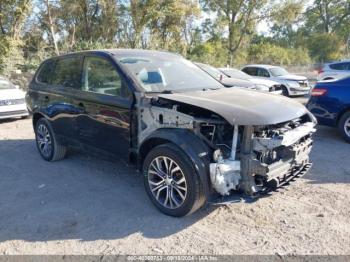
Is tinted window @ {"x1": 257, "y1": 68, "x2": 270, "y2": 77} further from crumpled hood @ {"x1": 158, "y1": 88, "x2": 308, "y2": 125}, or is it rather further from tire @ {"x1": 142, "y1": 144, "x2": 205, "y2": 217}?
tire @ {"x1": 142, "y1": 144, "x2": 205, "y2": 217}

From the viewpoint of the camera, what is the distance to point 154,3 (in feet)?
70.2

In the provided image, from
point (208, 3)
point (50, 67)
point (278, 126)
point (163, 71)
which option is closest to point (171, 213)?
point (278, 126)

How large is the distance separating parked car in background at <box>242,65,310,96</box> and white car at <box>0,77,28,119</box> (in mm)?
8952

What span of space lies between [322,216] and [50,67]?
444cm

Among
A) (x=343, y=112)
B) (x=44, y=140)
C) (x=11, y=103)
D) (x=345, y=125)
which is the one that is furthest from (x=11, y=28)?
(x=345, y=125)

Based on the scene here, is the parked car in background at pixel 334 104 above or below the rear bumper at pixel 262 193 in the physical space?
above

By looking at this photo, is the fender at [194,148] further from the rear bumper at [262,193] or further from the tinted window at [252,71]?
the tinted window at [252,71]

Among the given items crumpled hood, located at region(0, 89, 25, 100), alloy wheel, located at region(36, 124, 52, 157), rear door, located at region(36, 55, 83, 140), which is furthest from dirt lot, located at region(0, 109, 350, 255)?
crumpled hood, located at region(0, 89, 25, 100)

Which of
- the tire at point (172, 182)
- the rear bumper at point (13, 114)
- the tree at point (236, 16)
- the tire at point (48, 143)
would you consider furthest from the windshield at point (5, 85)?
the tree at point (236, 16)

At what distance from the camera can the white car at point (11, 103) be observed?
8.95m

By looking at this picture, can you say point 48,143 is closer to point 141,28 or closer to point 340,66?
point 340,66

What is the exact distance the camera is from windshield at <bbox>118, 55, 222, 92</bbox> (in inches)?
159

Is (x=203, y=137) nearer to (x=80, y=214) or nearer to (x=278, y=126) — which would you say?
(x=278, y=126)

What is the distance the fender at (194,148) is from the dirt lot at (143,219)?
48cm
